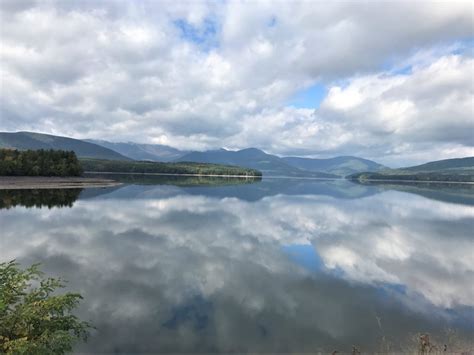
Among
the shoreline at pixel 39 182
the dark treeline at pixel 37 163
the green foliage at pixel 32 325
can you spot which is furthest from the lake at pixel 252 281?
the dark treeline at pixel 37 163

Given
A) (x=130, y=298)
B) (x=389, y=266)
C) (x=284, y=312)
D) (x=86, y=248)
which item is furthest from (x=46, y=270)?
(x=389, y=266)

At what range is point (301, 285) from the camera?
27.3 m

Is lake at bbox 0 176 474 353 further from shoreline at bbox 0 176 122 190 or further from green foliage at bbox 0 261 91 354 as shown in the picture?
shoreline at bbox 0 176 122 190

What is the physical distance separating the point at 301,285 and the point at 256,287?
14.3 ft

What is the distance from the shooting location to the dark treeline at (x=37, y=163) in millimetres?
119681

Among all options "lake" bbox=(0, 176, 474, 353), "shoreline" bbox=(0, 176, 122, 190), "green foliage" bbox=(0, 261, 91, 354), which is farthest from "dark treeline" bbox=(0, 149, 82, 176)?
"green foliage" bbox=(0, 261, 91, 354)

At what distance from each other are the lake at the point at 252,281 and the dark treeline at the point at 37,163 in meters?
81.4

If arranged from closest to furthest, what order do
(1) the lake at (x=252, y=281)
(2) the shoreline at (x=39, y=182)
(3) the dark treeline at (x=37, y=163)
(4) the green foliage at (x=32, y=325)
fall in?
(4) the green foliage at (x=32, y=325) → (1) the lake at (x=252, y=281) → (2) the shoreline at (x=39, y=182) → (3) the dark treeline at (x=37, y=163)

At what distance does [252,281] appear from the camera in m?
27.9

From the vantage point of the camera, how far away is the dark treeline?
119681 millimetres

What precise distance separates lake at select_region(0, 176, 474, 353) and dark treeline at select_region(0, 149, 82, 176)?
267 feet

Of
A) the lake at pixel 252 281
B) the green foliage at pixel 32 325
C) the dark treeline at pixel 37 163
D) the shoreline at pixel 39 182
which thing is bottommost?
the lake at pixel 252 281

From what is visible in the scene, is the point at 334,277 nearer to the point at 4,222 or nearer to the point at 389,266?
the point at 389,266

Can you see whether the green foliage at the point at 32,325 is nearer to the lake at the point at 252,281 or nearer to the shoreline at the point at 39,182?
the lake at the point at 252,281
